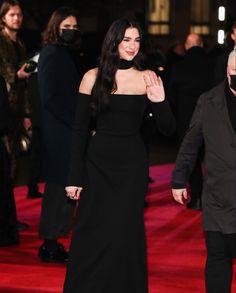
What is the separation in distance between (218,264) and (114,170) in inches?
34.0

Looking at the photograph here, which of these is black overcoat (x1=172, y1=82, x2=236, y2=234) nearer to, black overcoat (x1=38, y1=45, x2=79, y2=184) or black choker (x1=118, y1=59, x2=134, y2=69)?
black choker (x1=118, y1=59, x2=134, y2=69)

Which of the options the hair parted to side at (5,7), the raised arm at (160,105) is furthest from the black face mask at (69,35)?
the raised arm at (160,105)

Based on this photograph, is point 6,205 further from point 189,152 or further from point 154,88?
point 154,88

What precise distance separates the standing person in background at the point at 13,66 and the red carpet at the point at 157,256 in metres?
0.93

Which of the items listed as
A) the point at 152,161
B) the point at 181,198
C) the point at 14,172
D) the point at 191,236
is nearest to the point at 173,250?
the point at 191,236

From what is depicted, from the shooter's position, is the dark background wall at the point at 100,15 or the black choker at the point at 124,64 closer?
the black choker at the point at 124,64

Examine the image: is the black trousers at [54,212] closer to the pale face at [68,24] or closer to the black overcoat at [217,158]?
the pale face at [68,24]

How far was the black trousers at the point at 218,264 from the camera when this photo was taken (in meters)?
6.66

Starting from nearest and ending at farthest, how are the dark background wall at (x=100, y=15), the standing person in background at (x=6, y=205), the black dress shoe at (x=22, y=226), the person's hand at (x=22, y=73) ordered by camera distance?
the standing person in background at (x=6, y=205) < the person's hand at (x=22, y=73) < the black dress shoe at (x=22, y=226) < the dark background wall at (x=100, y=15)

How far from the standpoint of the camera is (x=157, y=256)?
930cm

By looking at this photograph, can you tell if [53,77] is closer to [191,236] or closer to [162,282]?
[162,282]

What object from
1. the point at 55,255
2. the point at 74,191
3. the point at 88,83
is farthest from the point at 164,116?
the point at 55,255

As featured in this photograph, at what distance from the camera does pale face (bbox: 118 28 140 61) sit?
671cm

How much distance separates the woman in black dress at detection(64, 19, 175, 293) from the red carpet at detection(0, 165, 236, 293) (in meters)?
1.15
